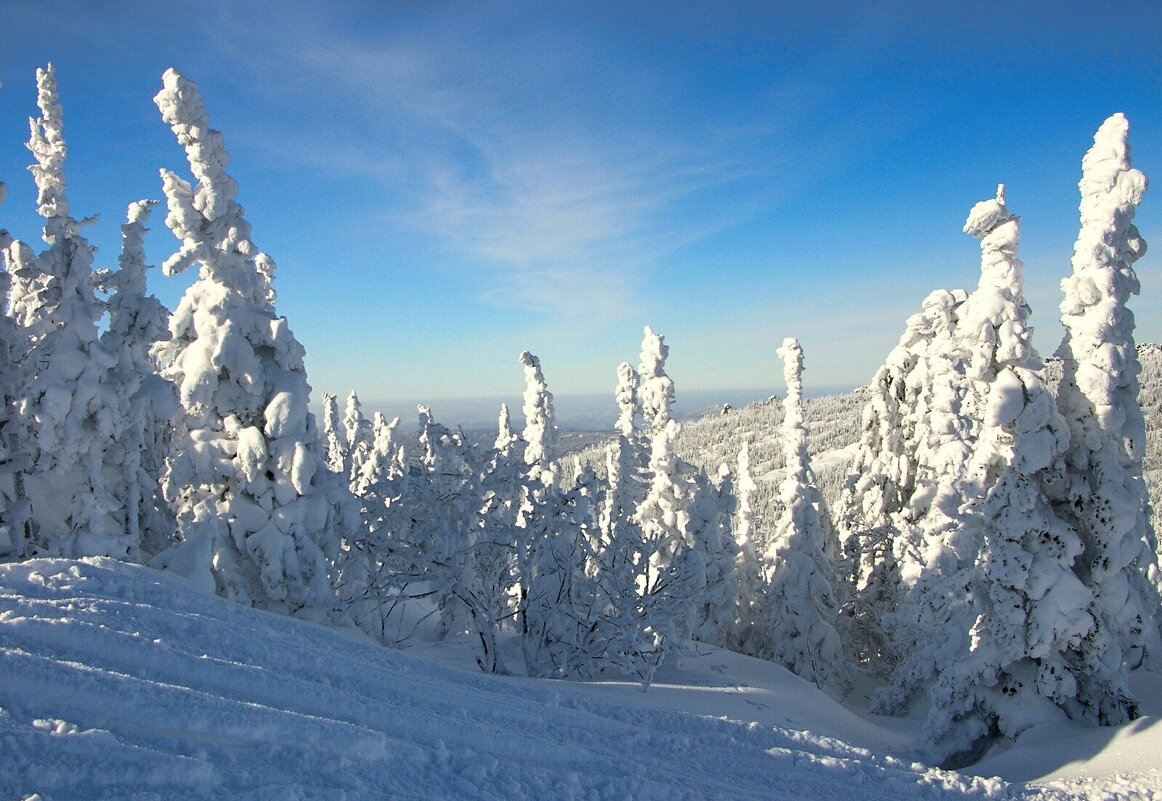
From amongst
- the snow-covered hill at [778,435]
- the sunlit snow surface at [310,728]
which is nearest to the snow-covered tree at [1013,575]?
the sunlit snow surface at [310,728]

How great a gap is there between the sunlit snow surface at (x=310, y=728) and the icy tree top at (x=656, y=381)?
1389 cm

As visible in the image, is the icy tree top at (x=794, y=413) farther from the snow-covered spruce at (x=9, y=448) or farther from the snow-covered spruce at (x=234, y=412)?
the snow-covered spruce at (x=9, y=448)

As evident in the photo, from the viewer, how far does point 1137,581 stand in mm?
16156

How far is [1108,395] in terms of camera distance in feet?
48.7

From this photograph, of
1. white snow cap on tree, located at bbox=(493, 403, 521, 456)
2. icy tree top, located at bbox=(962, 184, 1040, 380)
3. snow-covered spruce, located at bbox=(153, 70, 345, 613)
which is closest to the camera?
snow-covered spruce, located at bbox=(153, 70, 345, 613)

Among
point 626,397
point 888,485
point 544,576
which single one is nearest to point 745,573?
point 888,485

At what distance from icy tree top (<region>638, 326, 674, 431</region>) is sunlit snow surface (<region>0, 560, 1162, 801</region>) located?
1389 cm

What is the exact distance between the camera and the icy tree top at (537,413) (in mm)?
32375

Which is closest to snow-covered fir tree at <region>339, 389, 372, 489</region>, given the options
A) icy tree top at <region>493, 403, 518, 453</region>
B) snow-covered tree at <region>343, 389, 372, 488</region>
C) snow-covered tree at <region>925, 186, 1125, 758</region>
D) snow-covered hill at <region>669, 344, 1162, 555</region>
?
snow-covered tree at <region>343, 389, 372, 488</region>

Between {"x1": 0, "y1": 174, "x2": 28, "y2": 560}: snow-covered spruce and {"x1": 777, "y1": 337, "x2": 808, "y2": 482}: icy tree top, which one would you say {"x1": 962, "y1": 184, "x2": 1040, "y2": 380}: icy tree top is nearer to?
{"x1": 777, "y1": 337, "x2": 808, "y2": 482}: icy tree top

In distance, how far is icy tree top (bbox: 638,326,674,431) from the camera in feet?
77.5

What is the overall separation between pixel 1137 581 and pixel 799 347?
12.9m

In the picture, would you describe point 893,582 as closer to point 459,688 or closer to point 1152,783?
point 1152,783

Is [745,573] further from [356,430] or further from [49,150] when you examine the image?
[356,430]
